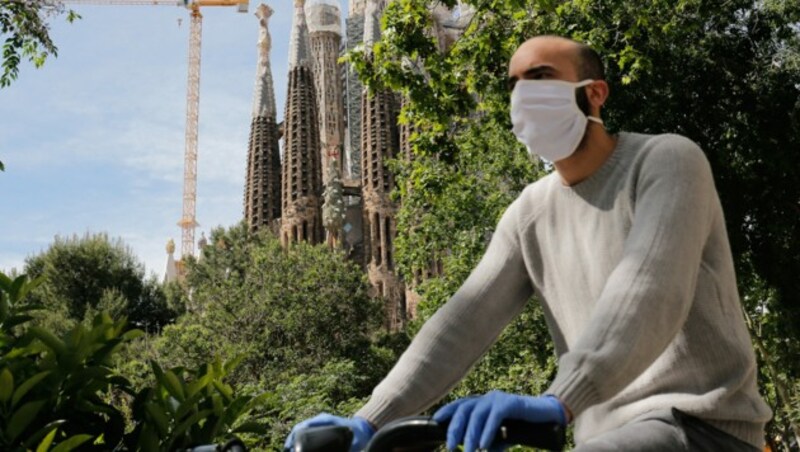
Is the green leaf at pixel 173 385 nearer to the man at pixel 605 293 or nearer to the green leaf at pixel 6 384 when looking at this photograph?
the green leaf at pixel 6 384

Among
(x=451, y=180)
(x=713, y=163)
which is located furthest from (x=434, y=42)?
(x=713, y=163)

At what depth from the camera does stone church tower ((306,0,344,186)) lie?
69688 millimetres

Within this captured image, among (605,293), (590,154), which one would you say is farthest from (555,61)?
(605,293)

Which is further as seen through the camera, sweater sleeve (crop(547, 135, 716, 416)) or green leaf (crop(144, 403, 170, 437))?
green leaf (crop(144, 403, 170, 437))

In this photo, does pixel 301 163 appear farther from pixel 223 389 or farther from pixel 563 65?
pixel 563 65

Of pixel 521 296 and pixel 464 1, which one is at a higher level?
pixel 464 1

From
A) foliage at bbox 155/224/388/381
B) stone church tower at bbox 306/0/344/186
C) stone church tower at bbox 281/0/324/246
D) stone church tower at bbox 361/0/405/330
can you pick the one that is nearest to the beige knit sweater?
foliage at bbox 155/224/388/381

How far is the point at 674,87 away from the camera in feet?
47.5

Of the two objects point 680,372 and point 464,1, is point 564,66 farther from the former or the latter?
point 464,1

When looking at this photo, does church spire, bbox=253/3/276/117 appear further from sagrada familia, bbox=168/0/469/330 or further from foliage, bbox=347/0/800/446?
foliage, bbox=347/0/800/446

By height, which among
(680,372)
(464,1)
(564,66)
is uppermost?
(464,1)

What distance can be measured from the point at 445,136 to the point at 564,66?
9.96m

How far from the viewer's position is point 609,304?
170 centimetres

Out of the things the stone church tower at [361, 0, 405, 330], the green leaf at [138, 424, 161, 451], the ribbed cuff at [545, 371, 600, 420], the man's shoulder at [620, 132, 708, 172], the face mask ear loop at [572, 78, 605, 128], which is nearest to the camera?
the ribbed cuff at [545, 371, 600, 420]
